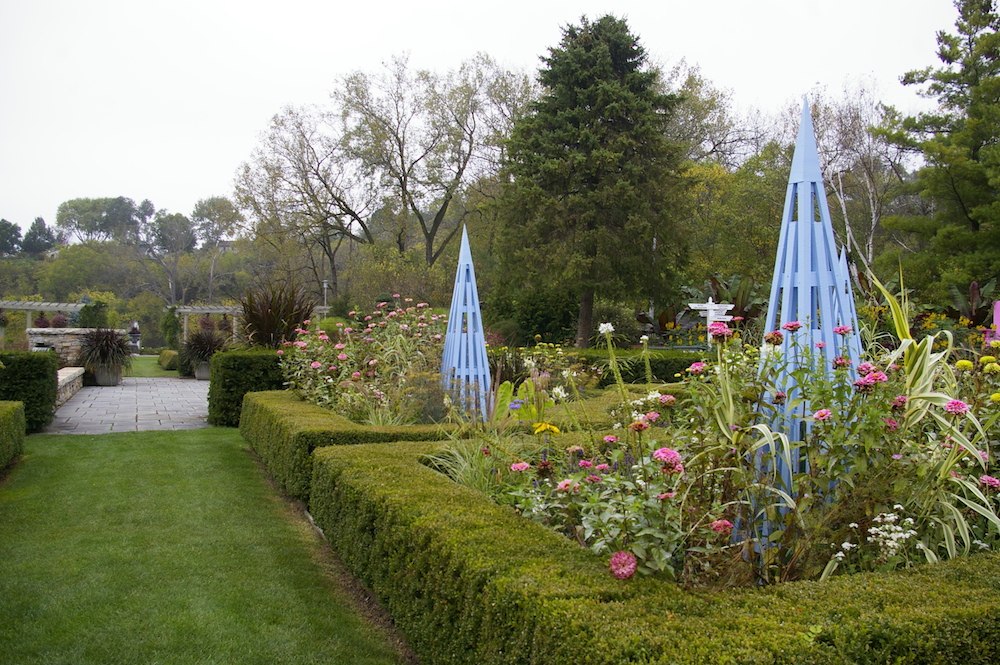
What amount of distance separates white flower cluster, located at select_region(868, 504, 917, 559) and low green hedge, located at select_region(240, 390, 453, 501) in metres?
2.95

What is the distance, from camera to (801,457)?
2.65 metres

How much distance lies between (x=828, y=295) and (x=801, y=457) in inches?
25.5

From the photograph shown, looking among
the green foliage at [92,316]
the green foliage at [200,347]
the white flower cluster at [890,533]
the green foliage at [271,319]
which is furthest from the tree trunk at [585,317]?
the green foliage at [92,316]

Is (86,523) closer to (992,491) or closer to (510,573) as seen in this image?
(510,573)

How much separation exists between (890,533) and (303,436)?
3713mm

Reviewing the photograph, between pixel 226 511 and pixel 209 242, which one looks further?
pixel 209 242

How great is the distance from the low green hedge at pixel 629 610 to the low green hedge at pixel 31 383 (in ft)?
24.9

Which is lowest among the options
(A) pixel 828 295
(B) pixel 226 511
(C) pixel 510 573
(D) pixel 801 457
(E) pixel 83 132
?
(B) pixel 226 511

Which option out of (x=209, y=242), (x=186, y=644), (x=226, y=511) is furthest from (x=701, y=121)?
(x=209, y=242)

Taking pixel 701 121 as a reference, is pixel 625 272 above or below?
below

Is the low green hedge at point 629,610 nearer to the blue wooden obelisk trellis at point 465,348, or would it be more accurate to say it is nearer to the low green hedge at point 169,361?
the blue wooden obelisk trellis at point 465,348

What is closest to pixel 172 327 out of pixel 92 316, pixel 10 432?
pixel 92 316

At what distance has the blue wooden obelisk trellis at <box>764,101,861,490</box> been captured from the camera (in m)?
2.71

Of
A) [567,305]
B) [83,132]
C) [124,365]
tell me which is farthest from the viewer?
[567,305]
